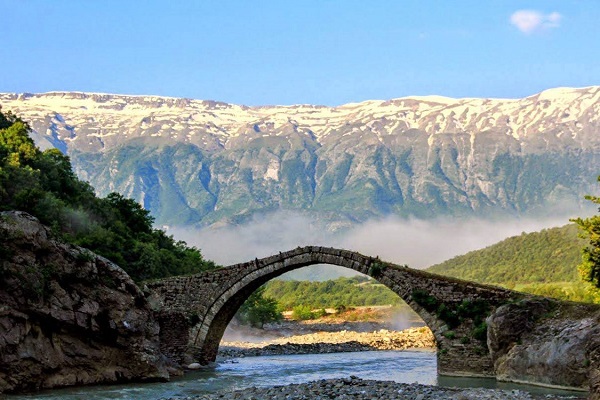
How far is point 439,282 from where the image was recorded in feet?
121

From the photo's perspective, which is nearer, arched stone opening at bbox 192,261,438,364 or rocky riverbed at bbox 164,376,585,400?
rocky riverbed at bbox 164,376,585,400

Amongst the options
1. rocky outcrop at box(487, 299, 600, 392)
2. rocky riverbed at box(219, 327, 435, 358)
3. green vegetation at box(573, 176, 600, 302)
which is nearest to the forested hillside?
rocky riverbed at box(219, 327, 435, 358)

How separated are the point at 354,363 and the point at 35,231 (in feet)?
66.6

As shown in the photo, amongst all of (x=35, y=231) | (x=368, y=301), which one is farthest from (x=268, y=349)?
(x=368, y=301)

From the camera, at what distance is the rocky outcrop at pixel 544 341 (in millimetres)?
29531

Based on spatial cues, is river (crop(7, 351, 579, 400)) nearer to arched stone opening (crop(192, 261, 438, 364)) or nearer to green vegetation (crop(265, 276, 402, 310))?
arched stone opening (crop(192, 261, 438, 364))

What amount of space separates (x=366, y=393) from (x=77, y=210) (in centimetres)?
3812

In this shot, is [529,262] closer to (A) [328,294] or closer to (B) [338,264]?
(A) [328,294]

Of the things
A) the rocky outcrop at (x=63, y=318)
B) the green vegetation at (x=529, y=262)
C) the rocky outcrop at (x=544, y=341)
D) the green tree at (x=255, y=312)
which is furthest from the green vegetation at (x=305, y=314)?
the rocky outcrop at (x=544, y=341)

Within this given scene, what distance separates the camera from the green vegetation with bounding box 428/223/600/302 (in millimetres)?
138375

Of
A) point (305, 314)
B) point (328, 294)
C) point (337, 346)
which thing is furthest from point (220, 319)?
point (328, 294)

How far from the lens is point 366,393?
28047 mm

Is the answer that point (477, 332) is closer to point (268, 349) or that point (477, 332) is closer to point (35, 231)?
point (35, 231)

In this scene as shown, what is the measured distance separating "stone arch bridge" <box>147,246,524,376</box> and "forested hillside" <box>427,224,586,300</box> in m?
87.9
